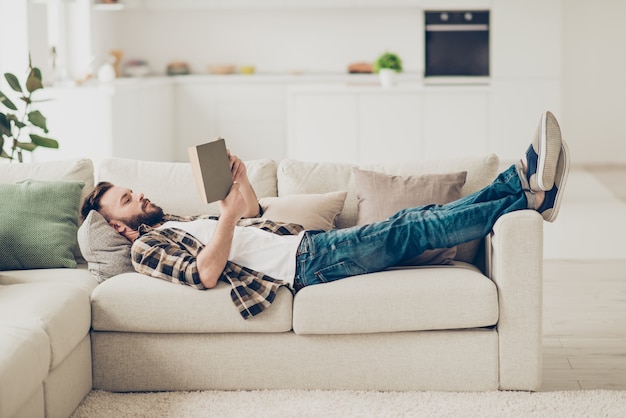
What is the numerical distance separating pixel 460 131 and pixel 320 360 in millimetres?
4451

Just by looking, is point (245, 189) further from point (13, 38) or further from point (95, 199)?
point (13, 38)

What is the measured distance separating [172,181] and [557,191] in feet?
5.05

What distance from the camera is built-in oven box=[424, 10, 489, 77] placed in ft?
28.8

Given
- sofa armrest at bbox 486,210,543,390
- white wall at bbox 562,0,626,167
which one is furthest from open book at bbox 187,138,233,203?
white wall at bbox 562,0,626,167

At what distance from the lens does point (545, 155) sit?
3.13 metres

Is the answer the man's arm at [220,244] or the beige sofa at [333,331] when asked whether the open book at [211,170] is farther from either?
the beige sofa at [333,331]

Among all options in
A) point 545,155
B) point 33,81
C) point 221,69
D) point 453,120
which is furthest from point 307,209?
point 221,69

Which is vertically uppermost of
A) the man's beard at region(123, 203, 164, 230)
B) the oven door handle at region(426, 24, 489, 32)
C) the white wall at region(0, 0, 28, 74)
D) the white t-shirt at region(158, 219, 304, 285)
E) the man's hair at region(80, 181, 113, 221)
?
the oven door handle at region(426, 24, 489, 32)

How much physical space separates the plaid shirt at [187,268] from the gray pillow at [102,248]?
0.11 meters

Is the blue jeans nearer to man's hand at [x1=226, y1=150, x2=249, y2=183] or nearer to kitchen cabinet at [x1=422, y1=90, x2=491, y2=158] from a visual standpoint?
man's hand at [x1=226, y1=150, x2=249, y2=183]

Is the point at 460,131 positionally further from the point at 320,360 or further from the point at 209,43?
the point at 320,360

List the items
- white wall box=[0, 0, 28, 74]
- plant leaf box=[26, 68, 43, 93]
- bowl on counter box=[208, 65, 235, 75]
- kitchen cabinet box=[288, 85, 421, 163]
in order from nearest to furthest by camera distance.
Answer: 1. plant leaf box=[26, 68, 43, 93]
2. white wall box=[0, 0, 28, 74]
3. kitchen cabinet box=[288, 85, 421, 163]
4. bowl on counter box=[208, 65, 235, 75]

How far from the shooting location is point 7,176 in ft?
12.3

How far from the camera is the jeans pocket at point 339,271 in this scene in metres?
3.22
